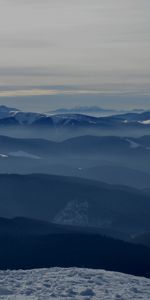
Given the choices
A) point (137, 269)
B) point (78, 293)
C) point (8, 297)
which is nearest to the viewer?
point (8, 297)

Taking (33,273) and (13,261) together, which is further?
(13,261)

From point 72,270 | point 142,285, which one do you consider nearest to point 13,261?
point 72,270

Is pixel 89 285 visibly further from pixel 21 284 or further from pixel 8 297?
pixel 8 297

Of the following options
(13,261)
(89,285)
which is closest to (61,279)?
(89,285)

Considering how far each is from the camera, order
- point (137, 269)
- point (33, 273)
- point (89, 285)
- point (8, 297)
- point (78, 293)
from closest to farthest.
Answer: point (8, 297), point (78, 293), point (89, 285), point (33, 273), point (137, 269)

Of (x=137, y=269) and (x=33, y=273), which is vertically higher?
(x=33, y=273)

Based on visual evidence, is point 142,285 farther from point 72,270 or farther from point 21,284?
point 21,284
